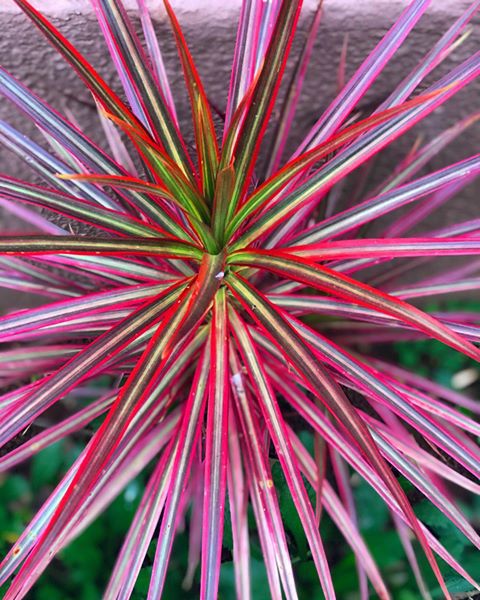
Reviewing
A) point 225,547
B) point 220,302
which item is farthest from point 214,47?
point 225,547

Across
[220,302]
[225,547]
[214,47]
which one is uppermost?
[214,47]

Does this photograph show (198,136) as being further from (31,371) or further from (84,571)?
(84,571)

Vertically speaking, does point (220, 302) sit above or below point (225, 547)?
above

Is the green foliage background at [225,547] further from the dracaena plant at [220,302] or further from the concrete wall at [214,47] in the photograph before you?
the concrete wall at [214,47]

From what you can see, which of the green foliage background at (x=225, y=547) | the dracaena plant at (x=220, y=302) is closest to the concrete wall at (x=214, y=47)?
the dracaena plant at (x=220, y=302)

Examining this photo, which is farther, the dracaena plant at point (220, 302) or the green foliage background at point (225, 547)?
the green foliage background at point (225, 547)

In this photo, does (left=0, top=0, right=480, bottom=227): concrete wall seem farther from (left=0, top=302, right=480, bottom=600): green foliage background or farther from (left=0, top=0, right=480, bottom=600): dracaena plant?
(left=0, top=302, right=480, bottom=600): green foliage background

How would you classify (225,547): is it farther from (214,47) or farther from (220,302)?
(214,47)
